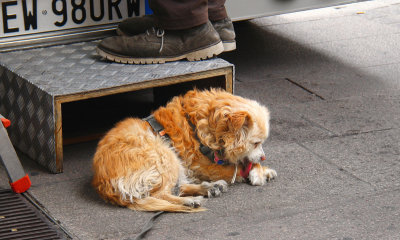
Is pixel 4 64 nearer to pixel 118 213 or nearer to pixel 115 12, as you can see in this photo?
pixel 115 12

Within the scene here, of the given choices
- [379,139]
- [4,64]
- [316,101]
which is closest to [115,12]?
[4,64]

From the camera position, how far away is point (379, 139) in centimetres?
502

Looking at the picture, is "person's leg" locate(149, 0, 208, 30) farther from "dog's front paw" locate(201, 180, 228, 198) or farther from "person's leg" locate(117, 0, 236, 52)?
"dog's front paw" locate(201, 180, 228, 198)

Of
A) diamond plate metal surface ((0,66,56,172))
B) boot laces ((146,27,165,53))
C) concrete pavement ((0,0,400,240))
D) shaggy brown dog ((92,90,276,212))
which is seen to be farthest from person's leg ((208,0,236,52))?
diamond plate metal surface ((0,66,56,172))

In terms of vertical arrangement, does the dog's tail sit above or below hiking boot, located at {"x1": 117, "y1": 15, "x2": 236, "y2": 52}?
below

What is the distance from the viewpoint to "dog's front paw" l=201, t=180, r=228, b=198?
4176 millimetres

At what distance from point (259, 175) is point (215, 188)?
337 mm

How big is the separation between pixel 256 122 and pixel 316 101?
1.78 m

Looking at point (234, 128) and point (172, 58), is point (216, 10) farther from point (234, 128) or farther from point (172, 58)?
point (234, 128)

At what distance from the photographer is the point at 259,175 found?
4.36 m

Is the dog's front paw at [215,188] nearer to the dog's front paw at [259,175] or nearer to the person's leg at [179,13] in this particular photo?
the dog's front paw at [259,175]

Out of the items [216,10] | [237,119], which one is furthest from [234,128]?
[216,10]

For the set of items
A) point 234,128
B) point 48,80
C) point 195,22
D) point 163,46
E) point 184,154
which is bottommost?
point 184,154

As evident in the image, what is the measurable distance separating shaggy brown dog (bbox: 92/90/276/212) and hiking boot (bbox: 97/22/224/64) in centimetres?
59
